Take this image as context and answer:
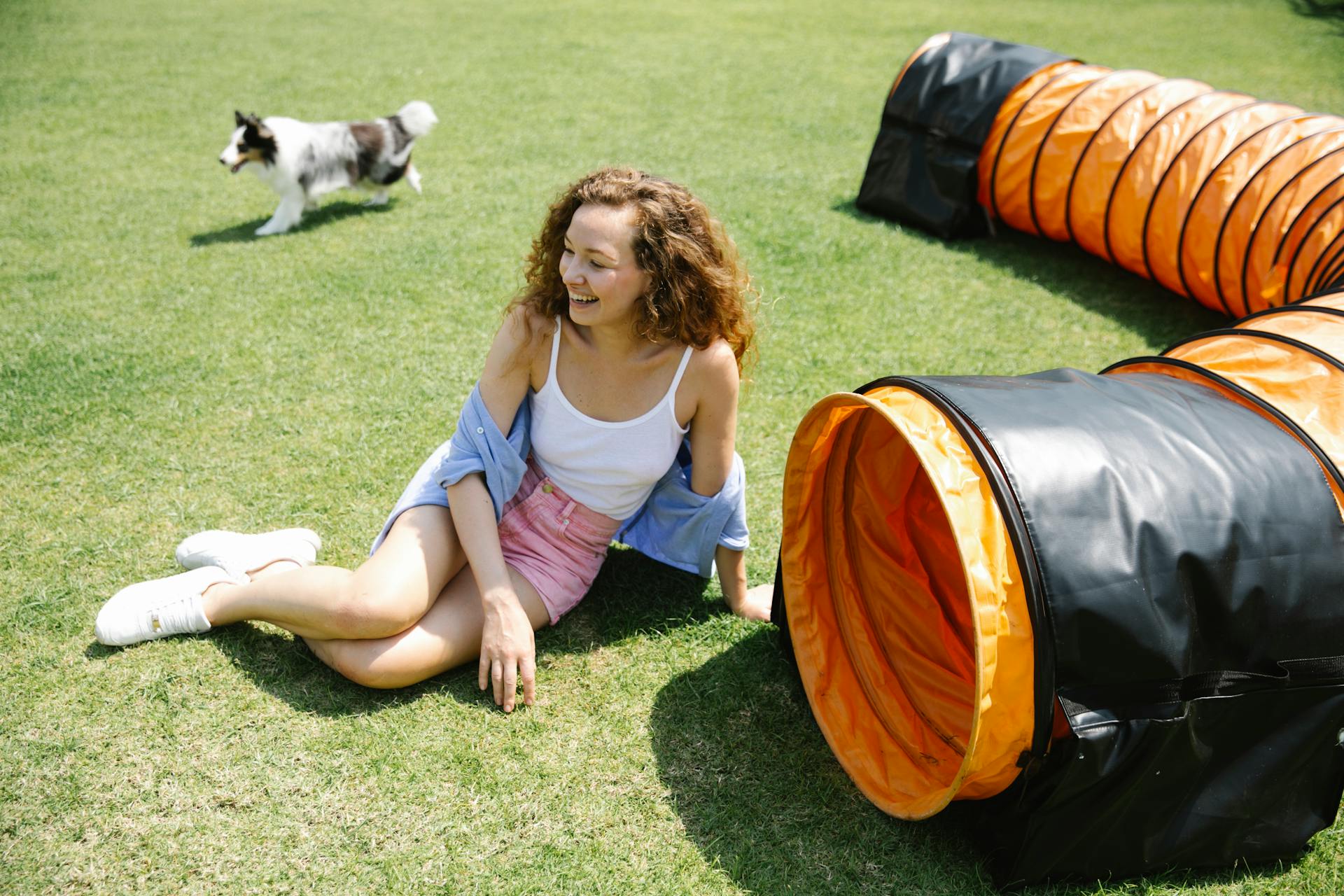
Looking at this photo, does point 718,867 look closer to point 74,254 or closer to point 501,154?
point 74,254

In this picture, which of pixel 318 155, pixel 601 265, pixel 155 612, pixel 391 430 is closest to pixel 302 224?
pixel 318 155

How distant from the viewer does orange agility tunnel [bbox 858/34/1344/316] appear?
454 centimetres

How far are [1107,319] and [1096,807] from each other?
3.65 metres

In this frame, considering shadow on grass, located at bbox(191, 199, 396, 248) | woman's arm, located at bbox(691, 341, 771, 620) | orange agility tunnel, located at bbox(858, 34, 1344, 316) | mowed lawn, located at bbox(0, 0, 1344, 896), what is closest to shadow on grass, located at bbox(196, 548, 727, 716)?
mowed lawn, located at bbox(0, 0, 1344, 896)

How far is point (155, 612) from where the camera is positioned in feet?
9.28

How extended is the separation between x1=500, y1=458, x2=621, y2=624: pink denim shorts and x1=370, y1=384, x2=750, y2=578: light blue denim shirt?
0.07 metres

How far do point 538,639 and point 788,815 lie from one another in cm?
94

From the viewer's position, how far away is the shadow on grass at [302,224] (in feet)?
18.9

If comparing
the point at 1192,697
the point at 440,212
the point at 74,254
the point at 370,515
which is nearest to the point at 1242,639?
the point at 1192,697

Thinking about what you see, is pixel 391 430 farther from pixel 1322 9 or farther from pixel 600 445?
pixel 1322 9

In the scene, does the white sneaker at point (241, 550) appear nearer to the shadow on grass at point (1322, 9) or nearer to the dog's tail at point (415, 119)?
the dog's tail at point (415, 119)

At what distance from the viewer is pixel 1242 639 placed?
2066 mm

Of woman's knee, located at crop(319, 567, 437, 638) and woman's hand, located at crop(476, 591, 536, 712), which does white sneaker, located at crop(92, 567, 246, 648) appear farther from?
woman's hand, located at crop(476, 591, 536, 712)

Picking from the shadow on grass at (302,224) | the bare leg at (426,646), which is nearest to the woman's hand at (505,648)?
the bare leg at (426,646)
